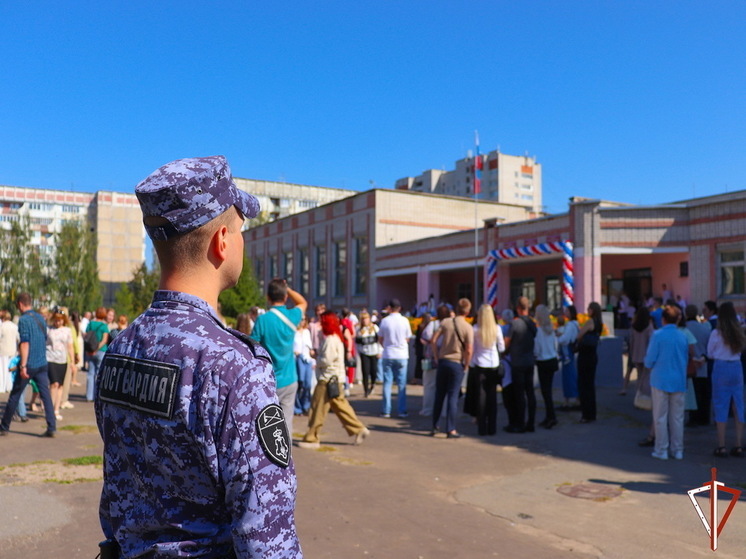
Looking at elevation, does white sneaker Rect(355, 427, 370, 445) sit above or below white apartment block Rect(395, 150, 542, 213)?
below

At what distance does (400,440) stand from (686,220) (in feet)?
64.8

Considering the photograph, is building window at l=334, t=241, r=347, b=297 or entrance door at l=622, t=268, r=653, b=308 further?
building window at l=334, t=241, r=347, b=297

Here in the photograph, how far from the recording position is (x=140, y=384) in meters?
1.63

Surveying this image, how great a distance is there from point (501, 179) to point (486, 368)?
109115 mm

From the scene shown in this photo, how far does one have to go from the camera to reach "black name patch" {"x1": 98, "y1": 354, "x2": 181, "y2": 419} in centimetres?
157

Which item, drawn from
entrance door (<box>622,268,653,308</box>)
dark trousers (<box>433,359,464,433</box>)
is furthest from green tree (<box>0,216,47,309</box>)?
dark trousers (<box>433,359,464,433</box>)

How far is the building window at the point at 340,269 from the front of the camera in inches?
1694

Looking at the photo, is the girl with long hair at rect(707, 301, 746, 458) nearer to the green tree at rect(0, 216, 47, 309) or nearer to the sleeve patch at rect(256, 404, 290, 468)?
the sleeve patch at rect(256, 404, 290, 468)

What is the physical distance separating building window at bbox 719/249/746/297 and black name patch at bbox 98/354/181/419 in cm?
2546

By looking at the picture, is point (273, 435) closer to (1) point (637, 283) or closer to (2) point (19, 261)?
(1) point (637, 283)

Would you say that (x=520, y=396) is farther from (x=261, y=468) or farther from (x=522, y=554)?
(x=261, y=468)

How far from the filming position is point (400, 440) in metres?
9.98

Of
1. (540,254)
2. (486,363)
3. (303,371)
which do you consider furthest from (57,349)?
(540,254)

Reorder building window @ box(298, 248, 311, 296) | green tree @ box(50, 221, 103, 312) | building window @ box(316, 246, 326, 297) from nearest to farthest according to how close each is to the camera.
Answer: building window @ box(316, 246, 326, 297), green tree @ box(50, 221, 103, 312), building window @ box(298, 248, 311, 296)
